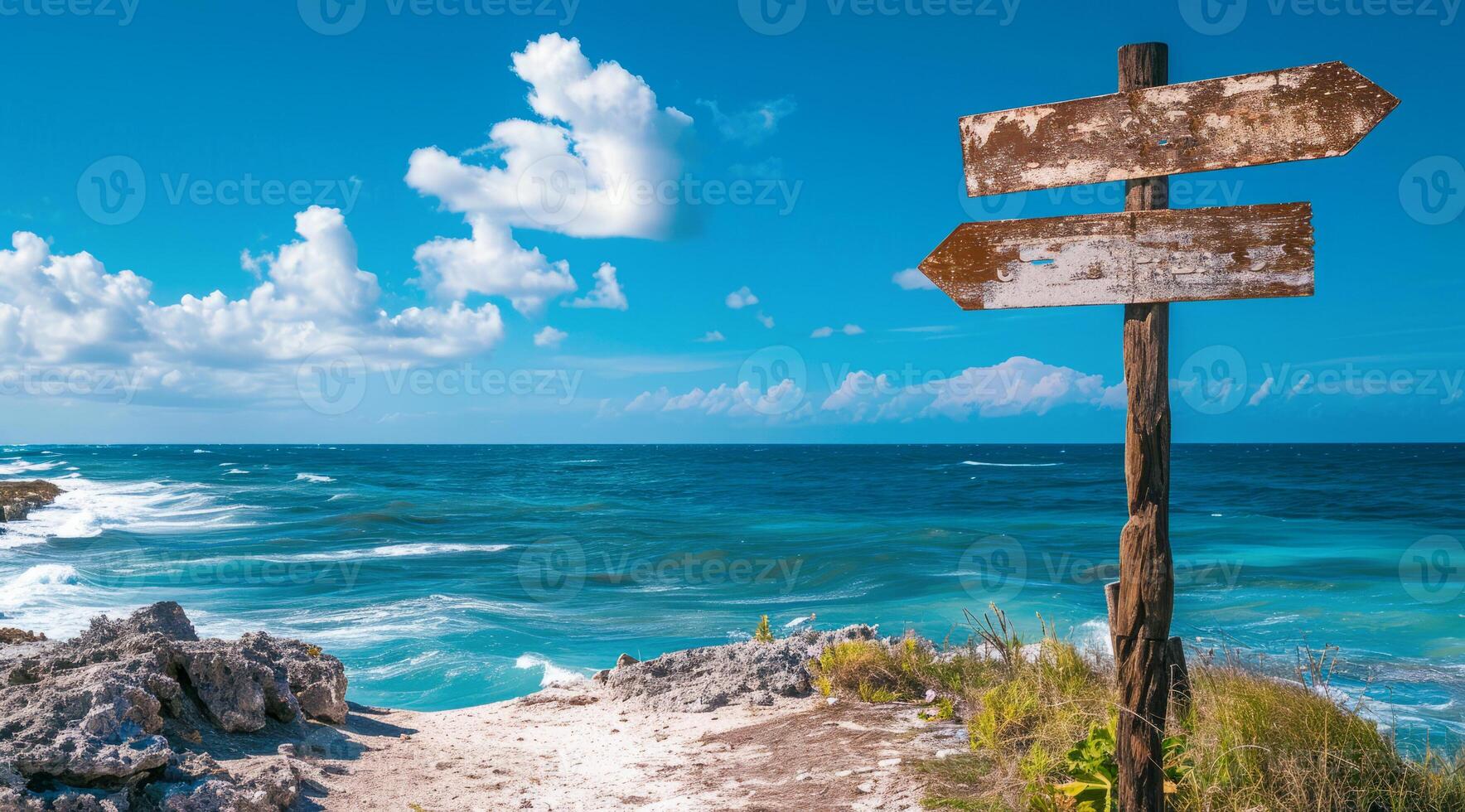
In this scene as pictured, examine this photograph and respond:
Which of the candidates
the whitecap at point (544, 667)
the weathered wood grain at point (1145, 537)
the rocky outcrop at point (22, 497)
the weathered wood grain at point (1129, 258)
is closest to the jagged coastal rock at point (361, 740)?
the weathered wood grain at point (1145, 537)

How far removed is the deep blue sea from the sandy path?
2.37 m

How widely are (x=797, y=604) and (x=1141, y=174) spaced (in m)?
13.5

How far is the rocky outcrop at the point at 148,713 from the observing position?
4172mm

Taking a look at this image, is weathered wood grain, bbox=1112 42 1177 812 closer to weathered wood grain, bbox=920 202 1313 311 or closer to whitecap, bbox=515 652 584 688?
weathered wood grain, bbox=920 202 1313 311

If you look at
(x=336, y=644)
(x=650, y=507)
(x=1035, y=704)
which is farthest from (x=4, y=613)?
(x=650, y=507)

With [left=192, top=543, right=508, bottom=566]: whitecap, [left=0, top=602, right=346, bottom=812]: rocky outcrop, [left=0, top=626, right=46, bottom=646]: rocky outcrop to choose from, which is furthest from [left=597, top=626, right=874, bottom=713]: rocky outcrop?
[left=192, top=543, right=508, bottom=566]: whitecap

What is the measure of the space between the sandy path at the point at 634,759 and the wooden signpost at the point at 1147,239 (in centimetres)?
177

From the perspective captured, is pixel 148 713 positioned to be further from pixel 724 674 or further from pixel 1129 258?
pixel 1129 258

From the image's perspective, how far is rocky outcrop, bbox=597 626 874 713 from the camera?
7.28 meters

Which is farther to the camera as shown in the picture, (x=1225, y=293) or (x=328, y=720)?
(x=328, y=720)

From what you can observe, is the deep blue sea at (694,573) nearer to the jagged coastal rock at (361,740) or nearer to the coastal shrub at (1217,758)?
the coastal shrub at (1217,758)

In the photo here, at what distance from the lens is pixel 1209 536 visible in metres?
26.5

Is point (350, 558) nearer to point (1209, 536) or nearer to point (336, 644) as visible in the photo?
point (336, 644)

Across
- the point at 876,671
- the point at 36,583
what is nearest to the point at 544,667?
the point at 876,671
